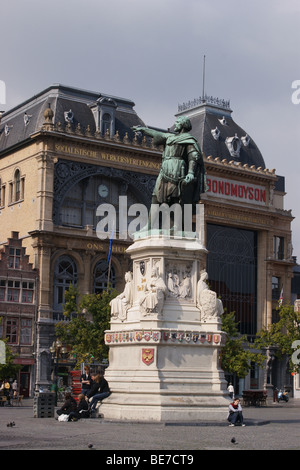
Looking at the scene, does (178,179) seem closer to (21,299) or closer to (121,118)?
(21,299)

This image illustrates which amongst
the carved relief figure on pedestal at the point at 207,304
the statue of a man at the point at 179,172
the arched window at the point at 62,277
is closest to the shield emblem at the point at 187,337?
the carved relief figure on pedestal at the point at 207,304

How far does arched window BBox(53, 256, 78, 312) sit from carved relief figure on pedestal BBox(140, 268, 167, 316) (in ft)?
146

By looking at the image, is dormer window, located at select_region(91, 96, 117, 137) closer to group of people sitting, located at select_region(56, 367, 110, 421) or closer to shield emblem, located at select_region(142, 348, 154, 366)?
group of people sitting, located at select_region(56, 367, 110, 421)

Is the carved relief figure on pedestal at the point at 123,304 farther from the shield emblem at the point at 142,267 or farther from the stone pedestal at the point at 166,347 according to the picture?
the shield emblem at the point at 142,267

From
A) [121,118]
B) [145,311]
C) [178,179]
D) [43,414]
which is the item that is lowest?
[43,414]

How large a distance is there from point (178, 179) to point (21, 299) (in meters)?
42.4

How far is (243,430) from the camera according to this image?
2233cm

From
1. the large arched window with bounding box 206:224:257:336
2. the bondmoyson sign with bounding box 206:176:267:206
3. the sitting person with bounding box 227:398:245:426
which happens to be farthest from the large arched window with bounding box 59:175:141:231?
the sitting person with bounding box 227:398:245:426

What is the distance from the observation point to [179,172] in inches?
1042

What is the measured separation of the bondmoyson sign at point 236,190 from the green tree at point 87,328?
2117 centimetres

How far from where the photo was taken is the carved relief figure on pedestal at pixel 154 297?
24.2 meters

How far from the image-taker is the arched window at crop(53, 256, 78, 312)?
227 ft

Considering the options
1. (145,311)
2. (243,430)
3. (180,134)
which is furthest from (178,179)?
(243,430)
